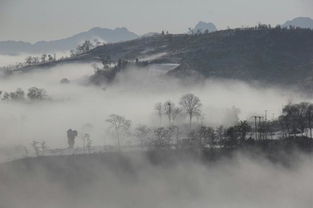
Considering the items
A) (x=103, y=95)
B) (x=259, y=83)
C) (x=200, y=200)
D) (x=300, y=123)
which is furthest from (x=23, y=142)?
(x=259, y=83)

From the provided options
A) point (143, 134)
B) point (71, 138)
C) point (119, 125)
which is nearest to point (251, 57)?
point (119, 125)

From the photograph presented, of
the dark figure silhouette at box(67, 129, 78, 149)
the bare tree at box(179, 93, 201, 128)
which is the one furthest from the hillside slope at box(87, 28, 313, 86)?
the dark figure silhouette at box(67, 129, 78, 149)

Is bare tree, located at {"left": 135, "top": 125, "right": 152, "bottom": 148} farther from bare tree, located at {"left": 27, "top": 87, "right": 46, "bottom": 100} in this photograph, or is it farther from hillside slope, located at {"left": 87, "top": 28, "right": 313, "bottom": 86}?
hillside slope, located at {"left": 87, "top": 28, "right": 313, "bottom": 86}

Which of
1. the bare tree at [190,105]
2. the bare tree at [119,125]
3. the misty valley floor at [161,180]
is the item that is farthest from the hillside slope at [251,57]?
the misty valley floor at [161,180]

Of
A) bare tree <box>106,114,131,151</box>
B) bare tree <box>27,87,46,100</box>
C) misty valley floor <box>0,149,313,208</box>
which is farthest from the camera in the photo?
bare tree <box>27,87,46,100</box>

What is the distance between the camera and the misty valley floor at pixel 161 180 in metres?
58.8

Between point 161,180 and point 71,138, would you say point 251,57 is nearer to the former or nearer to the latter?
point 71,138

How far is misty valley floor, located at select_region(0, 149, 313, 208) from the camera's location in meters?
58.8

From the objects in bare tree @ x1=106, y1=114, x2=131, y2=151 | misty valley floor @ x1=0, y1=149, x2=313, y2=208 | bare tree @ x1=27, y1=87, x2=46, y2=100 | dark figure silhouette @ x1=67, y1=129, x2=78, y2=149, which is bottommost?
misty valley floor @ x1=0, y1=149, x2=313, y2=208

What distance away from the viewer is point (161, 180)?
214ft

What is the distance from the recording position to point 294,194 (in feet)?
190

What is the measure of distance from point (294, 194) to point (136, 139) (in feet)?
91.0

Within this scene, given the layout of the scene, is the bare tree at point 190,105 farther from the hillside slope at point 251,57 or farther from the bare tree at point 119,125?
the hillside slope at point 251,57

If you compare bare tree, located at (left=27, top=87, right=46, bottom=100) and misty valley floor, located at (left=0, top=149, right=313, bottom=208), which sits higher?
bare tree, located at (left=27, top=87, right=46, bottom=100)
